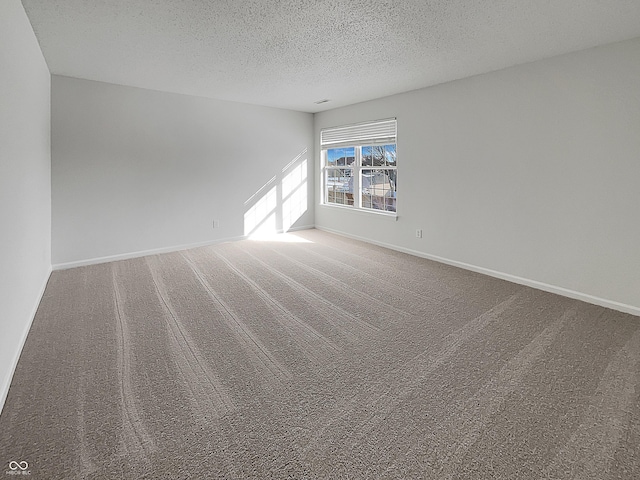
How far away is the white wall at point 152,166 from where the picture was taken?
14.3 feet

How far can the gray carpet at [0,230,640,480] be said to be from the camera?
4.89 feet

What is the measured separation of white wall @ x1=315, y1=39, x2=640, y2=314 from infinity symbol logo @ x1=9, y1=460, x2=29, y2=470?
13.8ft

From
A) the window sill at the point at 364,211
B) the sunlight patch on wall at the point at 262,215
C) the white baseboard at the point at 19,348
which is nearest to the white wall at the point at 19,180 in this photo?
the white baseboard at the point at 19,348

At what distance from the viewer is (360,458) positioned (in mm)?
1496

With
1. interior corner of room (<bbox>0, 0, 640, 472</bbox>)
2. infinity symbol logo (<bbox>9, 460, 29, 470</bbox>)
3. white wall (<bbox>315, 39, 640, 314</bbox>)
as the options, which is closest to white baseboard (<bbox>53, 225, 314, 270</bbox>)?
interior corner of room (<bbox>0, 0, 640, 472</bbox>)

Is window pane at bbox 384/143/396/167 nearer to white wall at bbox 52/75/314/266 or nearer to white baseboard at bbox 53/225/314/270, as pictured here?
white wall at bbox 52/75/314/266

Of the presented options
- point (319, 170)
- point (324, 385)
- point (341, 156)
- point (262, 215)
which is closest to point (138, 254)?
point (262, 215)

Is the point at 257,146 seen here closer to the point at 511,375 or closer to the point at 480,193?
the point at 480,193

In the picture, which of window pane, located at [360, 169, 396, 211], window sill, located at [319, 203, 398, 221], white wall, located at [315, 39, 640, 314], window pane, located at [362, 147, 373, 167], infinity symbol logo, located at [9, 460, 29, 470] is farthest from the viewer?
window pane, located at [362, 147, 373, 167]

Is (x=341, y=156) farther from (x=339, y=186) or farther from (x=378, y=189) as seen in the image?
(x=378, y=189)

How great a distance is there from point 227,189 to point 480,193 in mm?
3854

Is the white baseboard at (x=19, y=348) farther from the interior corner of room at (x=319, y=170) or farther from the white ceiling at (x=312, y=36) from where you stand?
the white ceiling at (x=312, y=36)

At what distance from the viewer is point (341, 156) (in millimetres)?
6477

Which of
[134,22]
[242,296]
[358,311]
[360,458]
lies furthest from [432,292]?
[134,22]
